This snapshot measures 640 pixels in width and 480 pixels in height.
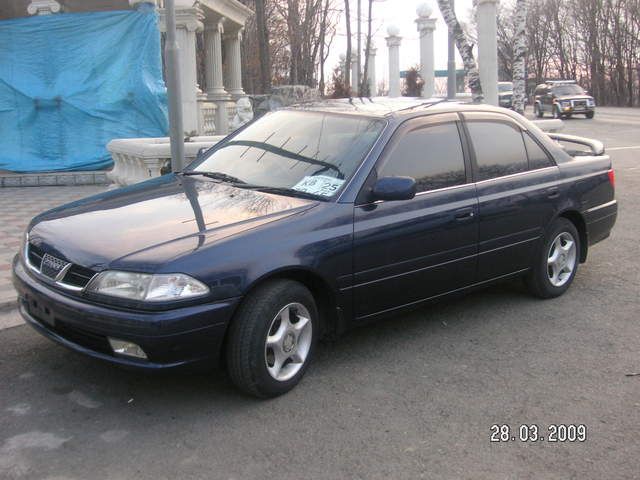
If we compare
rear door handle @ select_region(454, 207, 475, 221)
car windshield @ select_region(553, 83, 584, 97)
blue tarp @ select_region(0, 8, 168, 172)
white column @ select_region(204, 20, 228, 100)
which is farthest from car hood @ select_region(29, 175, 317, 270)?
car windshield @ select_region(553, 83, 584, 97)

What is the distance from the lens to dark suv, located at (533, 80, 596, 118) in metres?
33.0

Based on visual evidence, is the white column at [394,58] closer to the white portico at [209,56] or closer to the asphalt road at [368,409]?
the white portico at [209,56]

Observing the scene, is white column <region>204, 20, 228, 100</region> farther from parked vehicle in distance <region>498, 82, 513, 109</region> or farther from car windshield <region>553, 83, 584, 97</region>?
car windshield <region>553, 83, 584, 97</region>

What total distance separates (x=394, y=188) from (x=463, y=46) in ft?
34.2

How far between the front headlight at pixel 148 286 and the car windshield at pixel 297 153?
1098 mm

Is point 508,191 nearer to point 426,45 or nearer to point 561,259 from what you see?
point 561,259

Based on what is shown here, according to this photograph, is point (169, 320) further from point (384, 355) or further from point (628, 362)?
point (628, 362)

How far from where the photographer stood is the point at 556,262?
216 inches

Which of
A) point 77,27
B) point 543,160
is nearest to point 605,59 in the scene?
point 77,27

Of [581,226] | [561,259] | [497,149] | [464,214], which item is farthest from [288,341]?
[581,226]

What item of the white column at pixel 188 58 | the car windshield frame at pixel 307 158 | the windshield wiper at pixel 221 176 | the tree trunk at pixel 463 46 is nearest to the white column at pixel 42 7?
the white column at pixel 188 58

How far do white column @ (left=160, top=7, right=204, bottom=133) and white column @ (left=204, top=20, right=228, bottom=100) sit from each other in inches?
160

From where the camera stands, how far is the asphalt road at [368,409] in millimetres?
3092

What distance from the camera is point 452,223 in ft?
14.8
